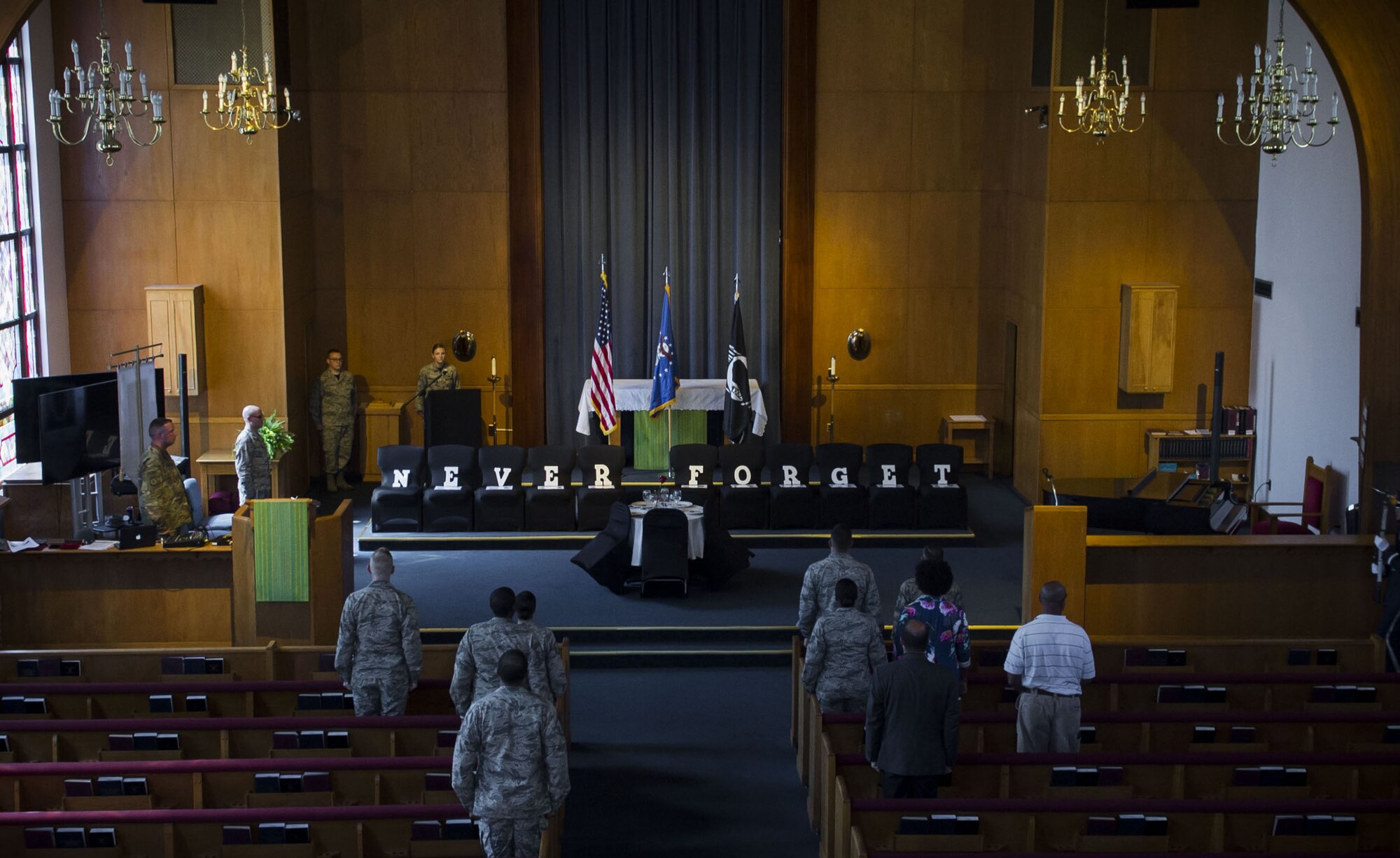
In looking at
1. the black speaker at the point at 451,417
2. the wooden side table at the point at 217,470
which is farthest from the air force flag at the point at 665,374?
the wooden side table at the point at 217,470

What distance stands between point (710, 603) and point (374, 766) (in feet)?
17.1

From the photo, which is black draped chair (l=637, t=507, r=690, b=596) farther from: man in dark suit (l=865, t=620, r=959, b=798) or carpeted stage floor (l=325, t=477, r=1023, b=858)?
man in dark suit (l=865, t=620, r=959, b=798)

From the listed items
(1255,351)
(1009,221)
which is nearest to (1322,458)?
(1255,351)

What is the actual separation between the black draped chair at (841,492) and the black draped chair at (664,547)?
7.35ft

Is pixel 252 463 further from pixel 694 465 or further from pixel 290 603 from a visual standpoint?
pixel 694 465

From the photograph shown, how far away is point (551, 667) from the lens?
729 cm

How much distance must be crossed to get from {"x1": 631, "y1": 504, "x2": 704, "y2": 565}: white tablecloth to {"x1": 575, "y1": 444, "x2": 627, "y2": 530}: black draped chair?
169 cm

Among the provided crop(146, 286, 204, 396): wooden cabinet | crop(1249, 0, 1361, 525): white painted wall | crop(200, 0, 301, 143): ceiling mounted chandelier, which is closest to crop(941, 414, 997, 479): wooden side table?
crop(1249, 0, 1361, 525): white painted wall

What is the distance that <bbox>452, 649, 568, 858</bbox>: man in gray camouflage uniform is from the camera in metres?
5.95

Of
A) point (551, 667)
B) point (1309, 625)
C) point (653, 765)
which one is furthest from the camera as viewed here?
point (1309, 625)

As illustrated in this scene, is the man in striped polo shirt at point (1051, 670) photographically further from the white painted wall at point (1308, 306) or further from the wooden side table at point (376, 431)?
the wooden side table at point (376, 431)

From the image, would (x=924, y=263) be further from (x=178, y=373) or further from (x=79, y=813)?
(x=79, y=813)

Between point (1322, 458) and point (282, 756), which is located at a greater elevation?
point (1322, 458)

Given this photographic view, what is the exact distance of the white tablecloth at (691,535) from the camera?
1203cm
